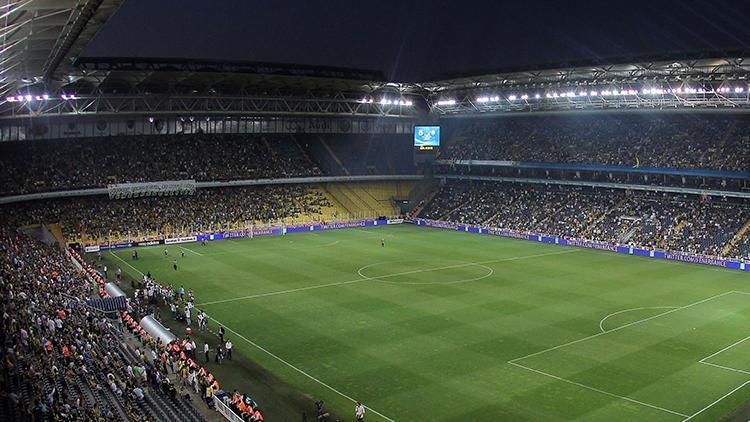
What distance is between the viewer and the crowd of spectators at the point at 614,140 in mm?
59562

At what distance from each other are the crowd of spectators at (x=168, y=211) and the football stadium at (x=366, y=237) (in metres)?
0.31

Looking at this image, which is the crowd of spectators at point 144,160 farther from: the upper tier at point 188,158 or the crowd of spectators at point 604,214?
the crowd of spectators at point 604,214

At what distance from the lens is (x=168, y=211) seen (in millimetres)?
64562

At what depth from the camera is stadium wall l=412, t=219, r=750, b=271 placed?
50731 millimetres

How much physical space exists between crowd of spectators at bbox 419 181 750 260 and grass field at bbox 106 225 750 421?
4.75 metres

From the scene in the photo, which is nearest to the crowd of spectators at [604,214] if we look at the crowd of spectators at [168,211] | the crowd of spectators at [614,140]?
the crowd of spectators at [614,140]

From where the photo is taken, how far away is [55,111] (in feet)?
193

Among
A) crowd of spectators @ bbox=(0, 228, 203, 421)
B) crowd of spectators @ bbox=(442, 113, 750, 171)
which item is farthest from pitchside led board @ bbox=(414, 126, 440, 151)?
crowd of spectators @ bbox=(0, 228, 203, 421)

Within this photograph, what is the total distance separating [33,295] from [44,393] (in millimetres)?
11784

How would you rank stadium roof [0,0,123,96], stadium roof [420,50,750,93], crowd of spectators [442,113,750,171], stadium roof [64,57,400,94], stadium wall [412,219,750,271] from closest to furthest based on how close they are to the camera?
1. stadium roof [0,0,123,96]
2. stadium roof [420,50,750,93]
3. stadium wall [412,219,750,271]
4. stadium roof [64,57,400,94]
5. crowd of spectators [442,113,750,171]

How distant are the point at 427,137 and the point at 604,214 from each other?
23090 mm

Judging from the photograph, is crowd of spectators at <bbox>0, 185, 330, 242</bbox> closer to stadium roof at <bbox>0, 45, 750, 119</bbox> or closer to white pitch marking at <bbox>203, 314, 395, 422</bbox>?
stadium roof at <bbox>0, 45, 750, 119</bbox>

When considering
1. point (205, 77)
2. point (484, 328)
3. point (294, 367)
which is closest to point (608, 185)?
point (484, 328)

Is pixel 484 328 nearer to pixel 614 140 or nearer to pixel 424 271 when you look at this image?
pixel 424 271
